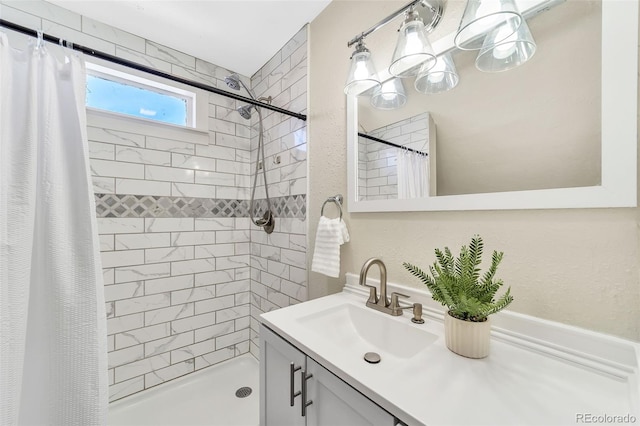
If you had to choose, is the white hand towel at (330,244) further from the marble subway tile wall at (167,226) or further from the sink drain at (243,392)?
the sink drain at (243,392)

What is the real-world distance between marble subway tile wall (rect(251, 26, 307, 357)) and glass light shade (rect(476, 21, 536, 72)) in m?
1.01

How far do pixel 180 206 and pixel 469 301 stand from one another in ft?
5.99

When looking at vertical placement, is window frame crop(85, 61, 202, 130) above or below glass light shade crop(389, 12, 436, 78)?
above

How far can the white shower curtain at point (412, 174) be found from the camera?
3.37ft

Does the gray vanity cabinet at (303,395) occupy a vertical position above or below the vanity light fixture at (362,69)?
below

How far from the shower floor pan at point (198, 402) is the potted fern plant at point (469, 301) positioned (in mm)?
1472

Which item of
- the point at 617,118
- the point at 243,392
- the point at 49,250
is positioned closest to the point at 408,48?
the point at 617,118

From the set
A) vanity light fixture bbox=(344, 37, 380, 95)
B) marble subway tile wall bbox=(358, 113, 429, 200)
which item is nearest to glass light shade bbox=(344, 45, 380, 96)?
vanity light fixture bbox=(344, 37, 380, 95)

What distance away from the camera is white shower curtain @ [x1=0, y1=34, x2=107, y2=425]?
0.88 metres

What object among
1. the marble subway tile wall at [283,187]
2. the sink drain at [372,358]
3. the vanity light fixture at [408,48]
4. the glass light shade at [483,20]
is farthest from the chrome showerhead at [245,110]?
the sink drain at [372,358]

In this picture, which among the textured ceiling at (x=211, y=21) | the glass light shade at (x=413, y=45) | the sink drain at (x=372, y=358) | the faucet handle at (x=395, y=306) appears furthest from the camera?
the textured ceiling at (x=211, y=21)

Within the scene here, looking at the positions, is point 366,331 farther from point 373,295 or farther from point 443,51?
point 443,51

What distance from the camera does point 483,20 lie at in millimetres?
774

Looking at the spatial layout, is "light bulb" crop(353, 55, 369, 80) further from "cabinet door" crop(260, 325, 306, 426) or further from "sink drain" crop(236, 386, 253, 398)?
"sink drain" crop(236, 386, 253, 398)
